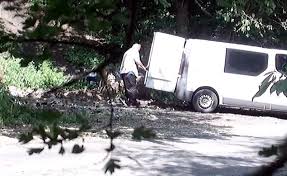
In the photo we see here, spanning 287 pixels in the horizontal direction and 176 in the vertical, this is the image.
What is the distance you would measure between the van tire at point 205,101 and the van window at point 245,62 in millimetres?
782

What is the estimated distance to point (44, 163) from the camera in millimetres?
8141

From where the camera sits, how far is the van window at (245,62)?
16531mm

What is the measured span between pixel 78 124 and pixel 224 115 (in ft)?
51.1

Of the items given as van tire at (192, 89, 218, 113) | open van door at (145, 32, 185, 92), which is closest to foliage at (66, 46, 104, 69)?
open van door at (145, 32, 185, 92)

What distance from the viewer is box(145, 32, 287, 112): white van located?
16391mm

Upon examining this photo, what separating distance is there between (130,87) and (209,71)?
2239 mm

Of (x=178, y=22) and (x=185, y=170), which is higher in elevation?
(x=178, y=22)

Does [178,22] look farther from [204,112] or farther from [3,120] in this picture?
[3,120]

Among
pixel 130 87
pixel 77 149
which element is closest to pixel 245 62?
pixel 130 87

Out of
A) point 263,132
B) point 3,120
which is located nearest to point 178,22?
point 263,132

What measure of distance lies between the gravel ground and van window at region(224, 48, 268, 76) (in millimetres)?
1957

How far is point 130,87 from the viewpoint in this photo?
16594 millimetres

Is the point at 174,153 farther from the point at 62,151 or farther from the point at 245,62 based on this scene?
the point at 62,151

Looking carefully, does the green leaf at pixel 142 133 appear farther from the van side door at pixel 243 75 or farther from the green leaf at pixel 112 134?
the van side door at pixel 243 75
